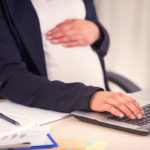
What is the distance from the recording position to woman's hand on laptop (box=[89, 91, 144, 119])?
835mm

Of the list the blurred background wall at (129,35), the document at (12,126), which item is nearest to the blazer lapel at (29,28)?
the document at (12,126)

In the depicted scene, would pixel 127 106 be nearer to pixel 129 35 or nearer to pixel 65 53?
pixel 65 53

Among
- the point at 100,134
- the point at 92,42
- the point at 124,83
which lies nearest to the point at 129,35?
the point at 124,83

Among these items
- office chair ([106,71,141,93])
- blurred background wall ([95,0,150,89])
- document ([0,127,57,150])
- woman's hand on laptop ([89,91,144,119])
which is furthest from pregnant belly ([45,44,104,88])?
blurred background wall ([95,0,150,89])

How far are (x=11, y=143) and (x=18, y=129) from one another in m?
0.10

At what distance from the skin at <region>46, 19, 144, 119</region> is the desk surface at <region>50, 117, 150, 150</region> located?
6cm

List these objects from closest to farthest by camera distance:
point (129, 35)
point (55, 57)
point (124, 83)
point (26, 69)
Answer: point (26, 69), point (55, 57), point (124, 83), point (129, 35)

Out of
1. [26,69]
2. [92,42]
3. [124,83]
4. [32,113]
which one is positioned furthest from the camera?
[124,83]

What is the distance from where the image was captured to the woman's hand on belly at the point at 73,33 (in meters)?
1.22

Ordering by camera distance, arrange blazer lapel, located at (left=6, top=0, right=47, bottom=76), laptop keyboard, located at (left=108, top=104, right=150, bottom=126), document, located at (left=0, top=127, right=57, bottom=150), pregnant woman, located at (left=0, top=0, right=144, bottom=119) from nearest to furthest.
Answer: document, located at (left=0, top=127, right=57, bottom=150) < laptop keyboard, located at (left=108, top=104, right=150, bottom=126) < pregnant woman, located at (left=0, top=0, right=144, bottom=119) < blazer lapel, located at (left=6, top=0, right=47, bottom=76)

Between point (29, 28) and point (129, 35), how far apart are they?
49.5 inches

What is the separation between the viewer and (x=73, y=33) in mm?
1268

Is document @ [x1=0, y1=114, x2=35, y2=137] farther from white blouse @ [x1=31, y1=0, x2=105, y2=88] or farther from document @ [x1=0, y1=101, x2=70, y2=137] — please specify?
white blouse @ [x1=31, y1=0, x2=105, y2=88]

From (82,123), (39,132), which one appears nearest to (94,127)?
(82,123)
